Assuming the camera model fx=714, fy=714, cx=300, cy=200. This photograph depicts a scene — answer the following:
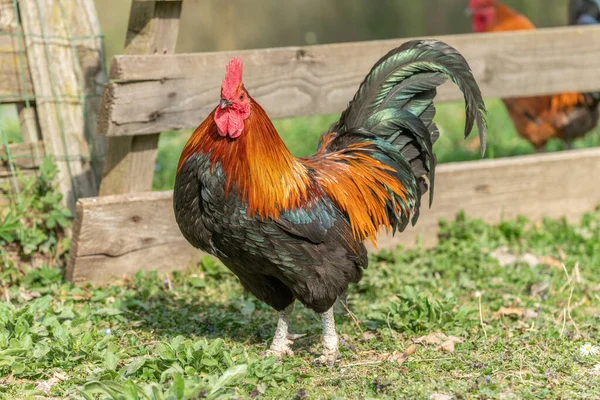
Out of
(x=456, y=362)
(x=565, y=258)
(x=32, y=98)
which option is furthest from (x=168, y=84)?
(x=565, y=258)

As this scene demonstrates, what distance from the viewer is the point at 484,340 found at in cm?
387

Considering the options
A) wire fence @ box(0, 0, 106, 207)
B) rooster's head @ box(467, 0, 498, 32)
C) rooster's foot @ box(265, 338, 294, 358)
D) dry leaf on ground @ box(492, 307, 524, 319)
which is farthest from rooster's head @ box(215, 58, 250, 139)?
rooster's head @ box(467, 0, 498, 32)

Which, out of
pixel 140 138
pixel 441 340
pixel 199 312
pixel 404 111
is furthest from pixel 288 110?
pixel 441 340

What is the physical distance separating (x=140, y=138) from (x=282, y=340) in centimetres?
162

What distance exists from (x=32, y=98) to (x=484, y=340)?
3.18m

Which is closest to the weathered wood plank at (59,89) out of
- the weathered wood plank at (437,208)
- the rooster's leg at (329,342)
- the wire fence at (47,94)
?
the wire fence at (47,94)

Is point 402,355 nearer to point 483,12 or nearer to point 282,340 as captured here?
point 282,340

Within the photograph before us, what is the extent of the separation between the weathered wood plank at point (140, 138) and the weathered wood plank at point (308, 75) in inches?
4.8

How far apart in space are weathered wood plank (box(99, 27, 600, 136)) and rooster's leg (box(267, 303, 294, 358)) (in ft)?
4.74

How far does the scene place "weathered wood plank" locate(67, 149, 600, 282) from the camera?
455 cm

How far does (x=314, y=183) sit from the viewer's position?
3.58 metres

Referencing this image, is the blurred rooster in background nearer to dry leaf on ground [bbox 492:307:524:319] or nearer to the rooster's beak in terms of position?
dry leaf on ground [bbox 492:307:524:319]

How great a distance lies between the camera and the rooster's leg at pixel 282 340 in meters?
3.81

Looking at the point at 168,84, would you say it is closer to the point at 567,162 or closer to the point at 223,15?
the point at 567,162
